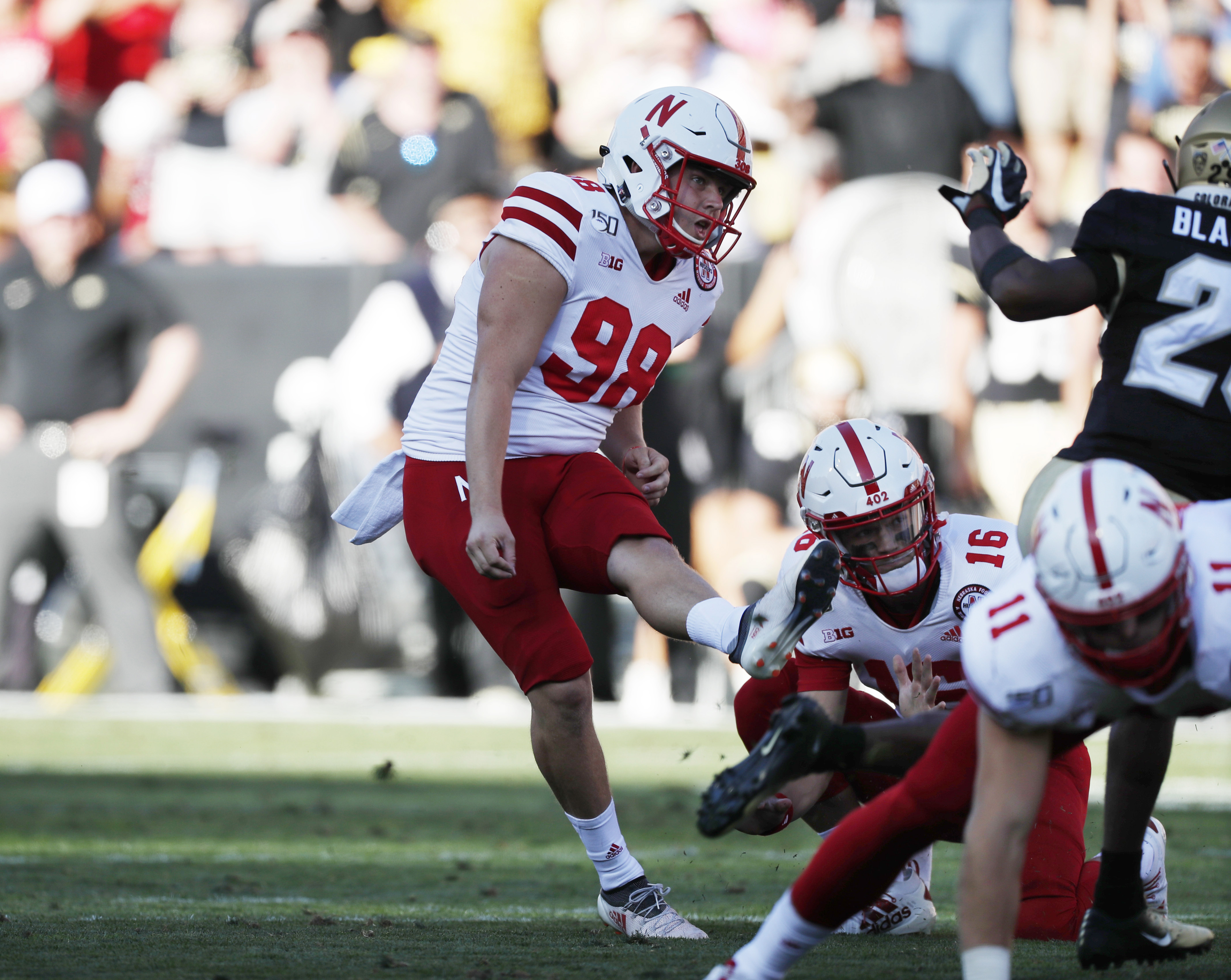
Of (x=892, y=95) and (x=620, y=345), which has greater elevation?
(x=892, y=95)

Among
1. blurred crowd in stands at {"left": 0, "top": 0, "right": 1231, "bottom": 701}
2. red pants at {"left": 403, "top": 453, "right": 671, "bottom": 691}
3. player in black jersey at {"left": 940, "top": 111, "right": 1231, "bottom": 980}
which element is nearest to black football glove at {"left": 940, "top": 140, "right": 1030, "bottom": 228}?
player in black jersey at {"left": 940, "top": 111, "right": 1231, "bottom": 980}

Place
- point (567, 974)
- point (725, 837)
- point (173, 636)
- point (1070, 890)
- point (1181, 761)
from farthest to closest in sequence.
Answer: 1. point (173, 636)
2. point (1181, 761)
3. point (725, 837)
4. point (1070, 890)
5. point (567, 974)

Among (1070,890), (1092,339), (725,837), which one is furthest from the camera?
(1092,339)

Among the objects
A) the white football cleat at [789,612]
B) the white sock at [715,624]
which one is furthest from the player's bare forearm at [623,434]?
the white football cleat at [789,612]

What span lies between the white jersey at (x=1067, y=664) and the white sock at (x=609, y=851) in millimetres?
1307

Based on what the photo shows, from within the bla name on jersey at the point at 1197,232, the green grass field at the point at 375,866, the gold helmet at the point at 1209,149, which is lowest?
the green grass field at the point at 375,866

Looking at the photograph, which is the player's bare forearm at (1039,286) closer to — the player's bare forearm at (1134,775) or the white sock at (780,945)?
the player's bare forearm at (1134,775)

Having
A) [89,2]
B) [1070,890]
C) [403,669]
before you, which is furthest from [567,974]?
[89,2]

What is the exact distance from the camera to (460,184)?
9.35 meters

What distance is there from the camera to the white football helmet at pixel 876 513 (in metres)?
3.33

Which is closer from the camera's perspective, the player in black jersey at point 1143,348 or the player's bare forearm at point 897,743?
the player's bare forearm at point 897,743

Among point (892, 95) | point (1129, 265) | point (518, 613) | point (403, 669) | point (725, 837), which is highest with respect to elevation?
point (892, 95)

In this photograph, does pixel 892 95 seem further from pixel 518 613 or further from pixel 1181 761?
pixel 518 613

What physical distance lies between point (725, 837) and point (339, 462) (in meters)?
4.43
